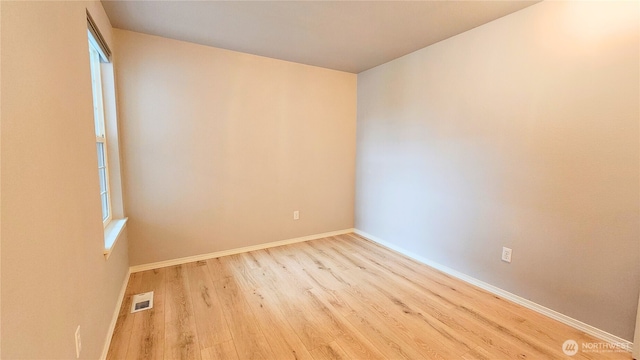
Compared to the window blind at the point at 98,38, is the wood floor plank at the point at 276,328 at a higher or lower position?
lower

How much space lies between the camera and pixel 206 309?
213 cm

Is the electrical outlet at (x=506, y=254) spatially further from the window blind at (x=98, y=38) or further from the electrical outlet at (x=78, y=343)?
the window blind at (x=98, y=38)

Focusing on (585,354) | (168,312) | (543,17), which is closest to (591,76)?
(543,17)

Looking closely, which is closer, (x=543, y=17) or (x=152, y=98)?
(x=543, y=17)

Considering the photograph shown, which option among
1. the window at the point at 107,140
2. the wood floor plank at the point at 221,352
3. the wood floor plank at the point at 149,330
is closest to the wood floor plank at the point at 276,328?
the wood floor plank at the point at 221,352

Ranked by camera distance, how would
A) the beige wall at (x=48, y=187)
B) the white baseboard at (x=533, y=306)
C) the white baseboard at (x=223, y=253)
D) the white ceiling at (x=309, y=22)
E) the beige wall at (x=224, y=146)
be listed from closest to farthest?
the beige wall at (x=48, y=187) → the white baseboard at (x=533, y=306) → the white ceiling at (x=309, y=22) → the beige wall at (x=224, y=146) → the white baseboard at (x=223, y=253)

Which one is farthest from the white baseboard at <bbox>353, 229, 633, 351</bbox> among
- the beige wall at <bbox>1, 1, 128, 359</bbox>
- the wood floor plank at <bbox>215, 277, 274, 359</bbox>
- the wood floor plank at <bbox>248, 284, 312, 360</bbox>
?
the beige wall at <bbox>1, 1, 128, 359</bbox>

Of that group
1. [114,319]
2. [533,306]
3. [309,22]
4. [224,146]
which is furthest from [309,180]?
[533,306]

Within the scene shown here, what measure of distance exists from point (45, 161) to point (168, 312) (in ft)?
5.05

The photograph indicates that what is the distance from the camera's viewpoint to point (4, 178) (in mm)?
754

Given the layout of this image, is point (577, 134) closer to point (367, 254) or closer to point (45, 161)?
point (367, 254)

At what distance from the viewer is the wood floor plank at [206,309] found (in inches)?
71.6

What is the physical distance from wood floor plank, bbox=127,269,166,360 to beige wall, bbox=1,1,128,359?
23 centimetres
